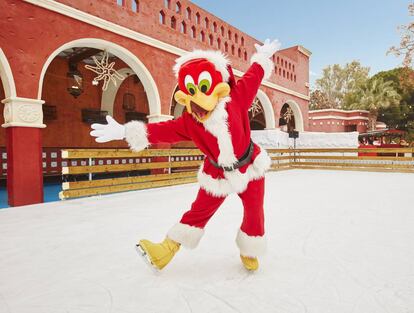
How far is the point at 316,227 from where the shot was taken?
9.31ft

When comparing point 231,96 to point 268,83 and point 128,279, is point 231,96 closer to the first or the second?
point 128,279

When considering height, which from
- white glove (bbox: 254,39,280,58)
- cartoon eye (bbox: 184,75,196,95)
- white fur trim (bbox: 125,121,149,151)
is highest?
white glove (bbox: 254,39,280,58)

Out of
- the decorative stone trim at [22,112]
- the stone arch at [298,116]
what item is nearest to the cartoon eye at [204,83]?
the decorative stone trim at [22,112]

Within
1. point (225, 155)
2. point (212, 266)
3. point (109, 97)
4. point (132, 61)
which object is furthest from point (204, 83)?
point (109, 97)

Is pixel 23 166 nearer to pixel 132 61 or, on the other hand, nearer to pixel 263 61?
pixel 132 61

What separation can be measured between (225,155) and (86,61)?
9098 mm

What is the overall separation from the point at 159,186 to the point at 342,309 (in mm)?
5005

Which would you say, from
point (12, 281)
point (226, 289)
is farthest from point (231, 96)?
point (12, 281)

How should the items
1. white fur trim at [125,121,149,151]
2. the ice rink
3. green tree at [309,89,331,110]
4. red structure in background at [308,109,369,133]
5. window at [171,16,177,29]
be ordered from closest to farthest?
the ice rink
white fur trim at [125,121,149,151]
window at [171,16,177,29]
red structure in background at [308,109,369,133]
green tree at [309,89,331,110]

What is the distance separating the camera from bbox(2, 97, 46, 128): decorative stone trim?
4.28 m

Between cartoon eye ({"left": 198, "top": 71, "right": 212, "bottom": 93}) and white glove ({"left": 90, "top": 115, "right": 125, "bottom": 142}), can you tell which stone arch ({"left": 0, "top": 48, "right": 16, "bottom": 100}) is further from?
cartoon eye ({"left": 198, "top": 71, "right": 212, "bottom": 93})

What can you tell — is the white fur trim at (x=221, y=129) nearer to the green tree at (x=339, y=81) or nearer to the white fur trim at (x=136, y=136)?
the white fur trim at (x=136, y=136)

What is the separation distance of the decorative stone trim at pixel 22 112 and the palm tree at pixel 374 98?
26.1 m

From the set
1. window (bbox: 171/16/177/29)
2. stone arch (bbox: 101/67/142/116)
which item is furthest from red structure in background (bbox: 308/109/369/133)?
window (bbox: 171/16/177/29)
